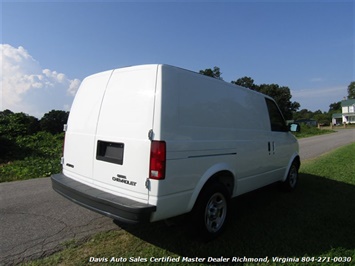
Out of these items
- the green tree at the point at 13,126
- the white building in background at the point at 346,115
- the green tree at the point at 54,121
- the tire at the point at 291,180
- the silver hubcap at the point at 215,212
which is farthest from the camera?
the white building in background at the point at 346,115

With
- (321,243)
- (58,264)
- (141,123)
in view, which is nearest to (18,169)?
(58,264)

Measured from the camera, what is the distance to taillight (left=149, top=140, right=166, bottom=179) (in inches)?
120

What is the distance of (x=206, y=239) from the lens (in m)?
3.63

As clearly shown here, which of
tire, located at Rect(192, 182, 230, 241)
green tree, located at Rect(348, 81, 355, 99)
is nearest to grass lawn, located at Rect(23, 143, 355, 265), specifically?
tire, located at Rect(192, 182, 230, 241)

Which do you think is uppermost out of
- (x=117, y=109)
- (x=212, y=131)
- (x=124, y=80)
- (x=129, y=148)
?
(x=124, y=80)

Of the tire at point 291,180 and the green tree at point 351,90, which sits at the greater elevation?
the green tree at point 351,90

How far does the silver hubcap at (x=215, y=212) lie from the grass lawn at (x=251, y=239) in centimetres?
19

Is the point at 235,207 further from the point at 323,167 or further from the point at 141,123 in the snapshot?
the point at 323,167

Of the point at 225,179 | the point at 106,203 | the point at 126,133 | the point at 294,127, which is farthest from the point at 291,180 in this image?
the point at 106,203

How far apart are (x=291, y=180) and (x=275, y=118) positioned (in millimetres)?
1667

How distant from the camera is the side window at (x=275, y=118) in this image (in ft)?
18.0

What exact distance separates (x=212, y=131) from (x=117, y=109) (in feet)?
4.25

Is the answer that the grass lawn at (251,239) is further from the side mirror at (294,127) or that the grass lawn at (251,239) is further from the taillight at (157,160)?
the side mirror at (294,127)

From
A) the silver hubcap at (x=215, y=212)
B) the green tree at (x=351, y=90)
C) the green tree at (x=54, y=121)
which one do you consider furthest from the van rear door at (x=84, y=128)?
the green tree at (x=351, y=90)
